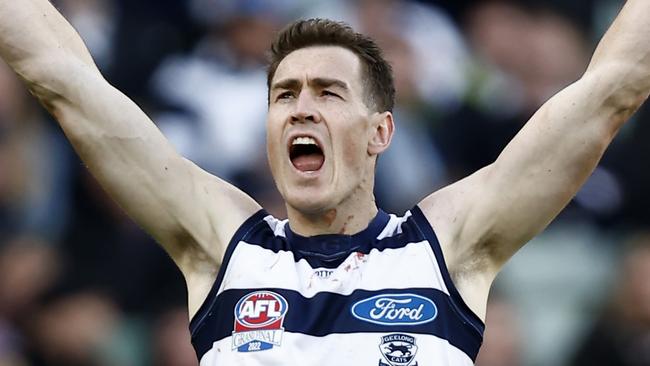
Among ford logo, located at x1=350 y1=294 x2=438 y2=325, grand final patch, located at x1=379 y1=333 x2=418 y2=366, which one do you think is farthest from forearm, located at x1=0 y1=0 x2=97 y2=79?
grand final patch, located at x1=379 y1=333 x2=418 y2=366

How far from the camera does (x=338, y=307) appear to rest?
490 cm

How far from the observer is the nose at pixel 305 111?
17.0ft

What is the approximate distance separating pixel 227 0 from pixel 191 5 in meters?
0.26

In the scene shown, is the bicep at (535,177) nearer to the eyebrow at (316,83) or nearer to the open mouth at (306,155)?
the open mouth at (306,155)

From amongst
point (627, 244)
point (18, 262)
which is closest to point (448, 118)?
point (627, 244)

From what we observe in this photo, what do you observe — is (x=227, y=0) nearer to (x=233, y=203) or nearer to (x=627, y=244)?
(x=627, y=244)

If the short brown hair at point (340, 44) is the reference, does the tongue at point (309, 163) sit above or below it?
below

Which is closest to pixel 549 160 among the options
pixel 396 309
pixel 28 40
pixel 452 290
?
pixel 452 290

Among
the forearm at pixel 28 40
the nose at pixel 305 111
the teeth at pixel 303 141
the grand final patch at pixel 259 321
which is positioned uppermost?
the forearm at pixel 28 40

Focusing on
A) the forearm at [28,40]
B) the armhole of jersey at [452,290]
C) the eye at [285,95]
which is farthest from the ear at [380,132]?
the forearm at [28,40]

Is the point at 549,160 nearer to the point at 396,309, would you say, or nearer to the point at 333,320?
the point at 396,309

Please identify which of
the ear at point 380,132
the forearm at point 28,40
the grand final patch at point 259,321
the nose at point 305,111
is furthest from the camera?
the ear at point 380,132

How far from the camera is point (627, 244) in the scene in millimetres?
8828

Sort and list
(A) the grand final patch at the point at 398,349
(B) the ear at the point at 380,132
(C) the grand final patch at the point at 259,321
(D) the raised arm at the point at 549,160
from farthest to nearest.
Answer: (B) the ear at the point at 380,132, (D) the raised arm at the point at 549,160, (C) the grand final patch at the point at 259,321, (A) the grand final patch at the point at 398,349
